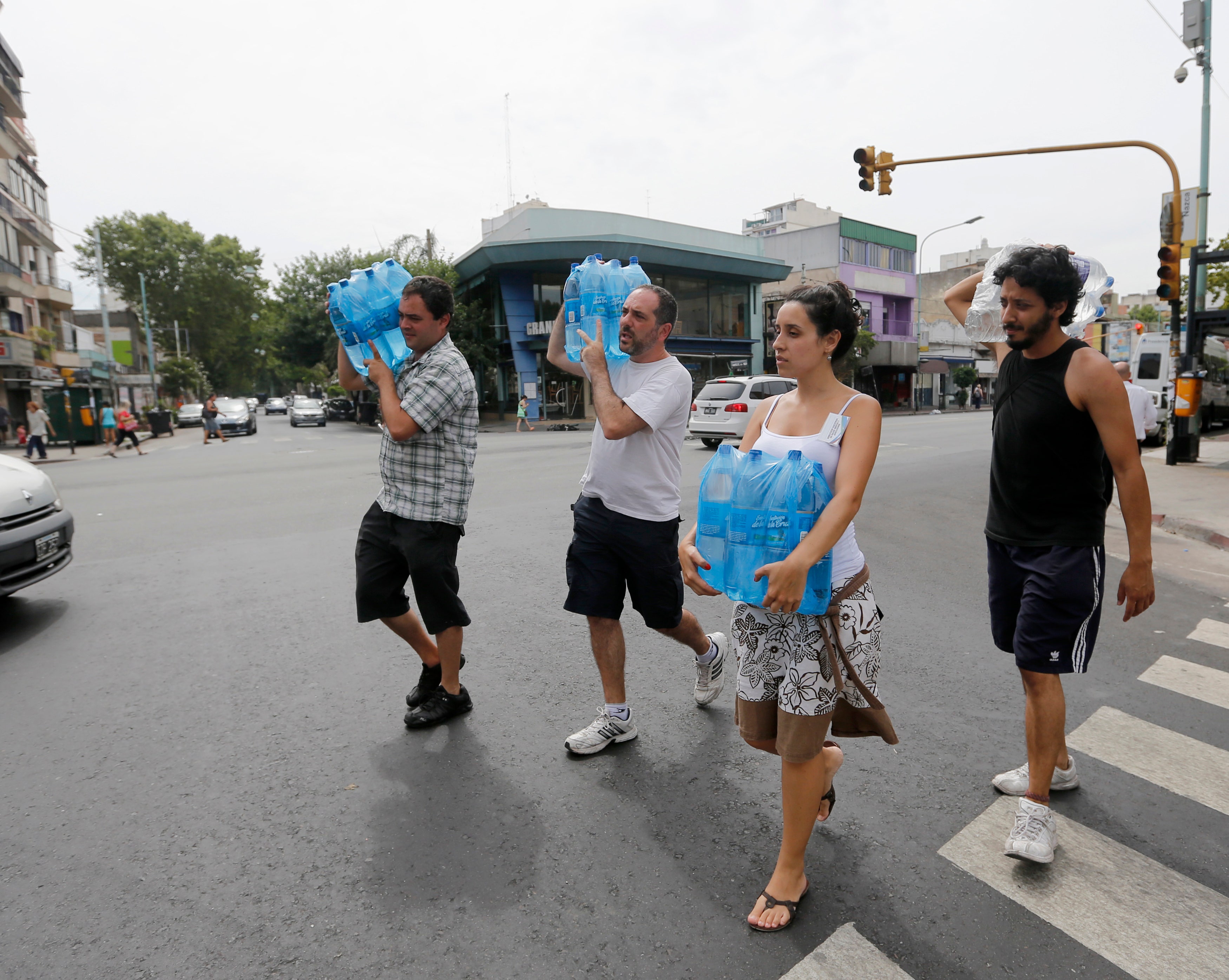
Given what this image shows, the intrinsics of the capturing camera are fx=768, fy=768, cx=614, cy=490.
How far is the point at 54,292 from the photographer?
118 feet

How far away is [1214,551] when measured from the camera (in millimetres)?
7156

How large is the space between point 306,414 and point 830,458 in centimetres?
3707

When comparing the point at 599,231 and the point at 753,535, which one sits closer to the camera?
the point at 753,535

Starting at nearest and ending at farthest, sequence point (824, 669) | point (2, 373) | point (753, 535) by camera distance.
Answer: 1. point (753, 535)
2. point (824, 669)
3. point (2, 373)

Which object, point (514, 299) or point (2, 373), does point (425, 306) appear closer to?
point (514, 299)

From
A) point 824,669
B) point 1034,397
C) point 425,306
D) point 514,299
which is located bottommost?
point 824,669

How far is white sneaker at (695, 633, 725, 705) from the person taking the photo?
352 cm

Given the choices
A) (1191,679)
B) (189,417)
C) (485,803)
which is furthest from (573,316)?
(189,417)

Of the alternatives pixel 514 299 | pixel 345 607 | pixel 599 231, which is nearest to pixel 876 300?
pixel 599 231

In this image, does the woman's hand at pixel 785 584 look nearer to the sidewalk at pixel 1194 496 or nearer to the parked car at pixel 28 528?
the sidewalk at pixel 1194 496

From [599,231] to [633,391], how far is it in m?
29.7

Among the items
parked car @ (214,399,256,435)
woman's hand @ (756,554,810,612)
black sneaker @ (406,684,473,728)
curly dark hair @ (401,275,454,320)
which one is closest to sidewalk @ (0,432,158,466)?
parked car @ (214,399,256,435)

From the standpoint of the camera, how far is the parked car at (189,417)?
42.2 metres

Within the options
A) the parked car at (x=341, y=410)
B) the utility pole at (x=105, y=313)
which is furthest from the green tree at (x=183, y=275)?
the parked car at (x=341, y=410)
